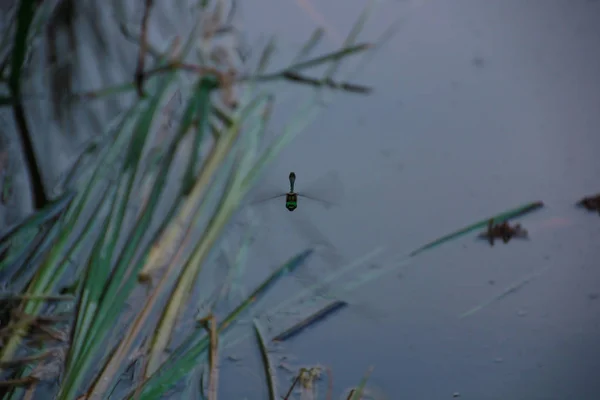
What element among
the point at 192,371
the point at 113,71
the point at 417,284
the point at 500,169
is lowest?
the point at 192,371

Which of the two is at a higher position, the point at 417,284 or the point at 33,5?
the point at 33,5

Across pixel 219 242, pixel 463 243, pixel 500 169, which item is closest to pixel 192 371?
pixel 219 242

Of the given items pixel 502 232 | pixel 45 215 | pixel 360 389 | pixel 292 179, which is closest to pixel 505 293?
pixel 502 232

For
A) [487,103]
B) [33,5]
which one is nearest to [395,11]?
[487,103]

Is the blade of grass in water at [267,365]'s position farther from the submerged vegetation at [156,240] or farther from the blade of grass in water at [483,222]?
the blade of grass in water at [483,222]

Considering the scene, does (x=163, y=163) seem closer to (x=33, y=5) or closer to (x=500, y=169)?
(x=33, y=5)

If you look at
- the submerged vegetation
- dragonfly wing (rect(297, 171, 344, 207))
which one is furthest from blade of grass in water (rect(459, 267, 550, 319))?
dragonfly wing (rect(297, 171, 344, 207))

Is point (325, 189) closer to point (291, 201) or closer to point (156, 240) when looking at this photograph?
point (291, 201)

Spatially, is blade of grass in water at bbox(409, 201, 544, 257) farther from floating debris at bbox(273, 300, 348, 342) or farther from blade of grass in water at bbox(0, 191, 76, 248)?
blade of grass in water at bbox(0, 191, 76, 248)
